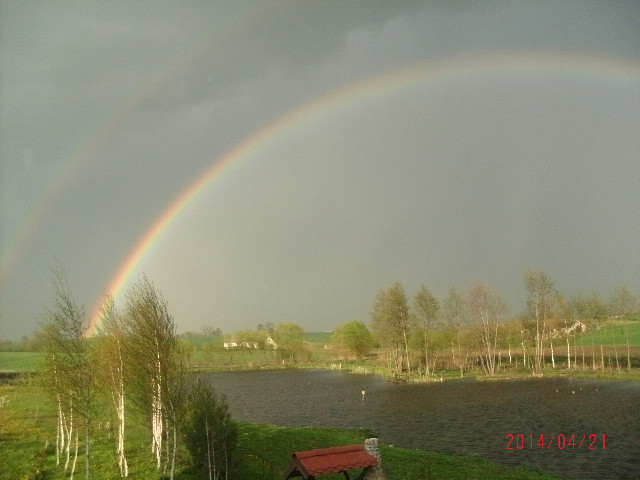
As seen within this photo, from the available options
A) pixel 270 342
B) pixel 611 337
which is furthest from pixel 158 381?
pixel 270 342

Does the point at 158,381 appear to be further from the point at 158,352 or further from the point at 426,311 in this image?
the point at 426,311

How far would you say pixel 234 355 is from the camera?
533 feet

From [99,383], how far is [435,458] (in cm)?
2141

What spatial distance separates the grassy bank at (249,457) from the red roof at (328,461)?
7718 mm

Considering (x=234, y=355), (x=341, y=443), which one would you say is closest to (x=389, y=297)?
(x=341, y=443)

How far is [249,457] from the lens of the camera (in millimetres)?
26547

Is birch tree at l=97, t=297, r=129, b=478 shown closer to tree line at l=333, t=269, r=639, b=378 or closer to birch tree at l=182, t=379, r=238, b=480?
birch tree at l=182, t=379, r=238, b=480

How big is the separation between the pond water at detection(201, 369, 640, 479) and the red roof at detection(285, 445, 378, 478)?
17.4m

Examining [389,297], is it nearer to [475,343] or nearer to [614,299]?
[475,343]

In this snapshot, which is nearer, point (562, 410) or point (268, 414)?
point (562, 410)
